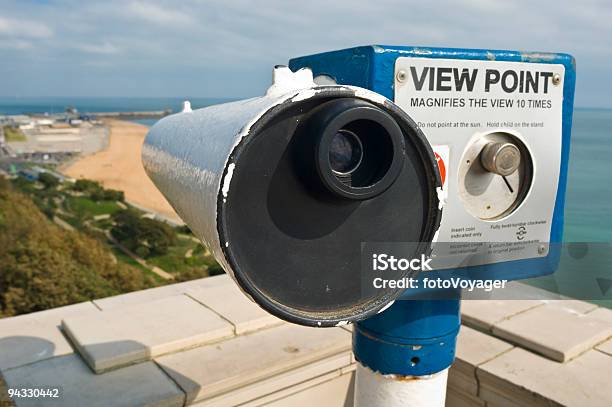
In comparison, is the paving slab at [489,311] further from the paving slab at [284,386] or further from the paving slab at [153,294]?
the paving slab at [153,294]

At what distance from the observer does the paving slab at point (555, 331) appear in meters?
2.57

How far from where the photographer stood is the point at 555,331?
2.76 meters

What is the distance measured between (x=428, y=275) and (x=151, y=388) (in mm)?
1455

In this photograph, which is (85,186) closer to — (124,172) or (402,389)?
(124,172)

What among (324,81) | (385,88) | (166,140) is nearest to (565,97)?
(385,88)

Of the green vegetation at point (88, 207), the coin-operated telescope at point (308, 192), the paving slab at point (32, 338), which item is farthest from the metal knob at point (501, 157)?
the green vegetation at point (88, 207)

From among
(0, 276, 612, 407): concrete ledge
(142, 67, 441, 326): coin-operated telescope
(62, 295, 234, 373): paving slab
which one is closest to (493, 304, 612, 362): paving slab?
(0, 276, 612, 407): concrete ledge

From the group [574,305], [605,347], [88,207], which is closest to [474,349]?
[605,347]

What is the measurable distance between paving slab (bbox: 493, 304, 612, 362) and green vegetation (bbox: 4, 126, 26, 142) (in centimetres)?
7105

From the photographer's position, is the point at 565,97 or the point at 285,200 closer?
the point at 285,200

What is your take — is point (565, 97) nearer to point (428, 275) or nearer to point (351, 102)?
point (428, 275)

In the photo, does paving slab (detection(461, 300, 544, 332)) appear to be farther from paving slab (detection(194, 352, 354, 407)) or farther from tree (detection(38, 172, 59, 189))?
tree (detection(38, 172, 59, 189))

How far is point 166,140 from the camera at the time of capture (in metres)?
1.42

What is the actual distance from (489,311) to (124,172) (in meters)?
46.2
